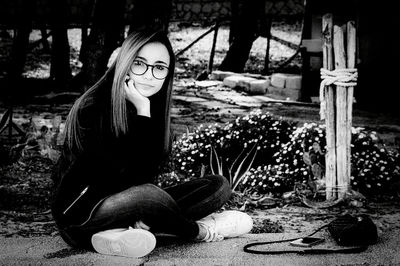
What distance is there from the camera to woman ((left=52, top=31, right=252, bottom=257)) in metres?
3.45

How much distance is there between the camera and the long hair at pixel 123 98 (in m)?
3.46

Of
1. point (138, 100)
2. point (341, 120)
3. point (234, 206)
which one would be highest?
point (138, 100)

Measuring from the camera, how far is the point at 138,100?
11.8 feet

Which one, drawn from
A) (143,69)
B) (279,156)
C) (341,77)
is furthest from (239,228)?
(279,156)

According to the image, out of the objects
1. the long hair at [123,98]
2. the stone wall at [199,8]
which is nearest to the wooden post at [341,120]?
the long hair at [123,98]

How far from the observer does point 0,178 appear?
220 inches

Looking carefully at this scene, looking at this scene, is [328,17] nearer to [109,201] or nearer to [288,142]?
[288,142]

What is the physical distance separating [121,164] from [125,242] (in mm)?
390

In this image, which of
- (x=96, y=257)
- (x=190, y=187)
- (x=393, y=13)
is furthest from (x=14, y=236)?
(x=393, y=13)

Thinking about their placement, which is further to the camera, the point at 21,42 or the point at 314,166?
the point at 21,42

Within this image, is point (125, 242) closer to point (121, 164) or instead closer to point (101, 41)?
point (121, 164)

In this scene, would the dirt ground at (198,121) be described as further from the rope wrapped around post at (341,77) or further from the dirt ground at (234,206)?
the rope wrapped around post at (341,77)

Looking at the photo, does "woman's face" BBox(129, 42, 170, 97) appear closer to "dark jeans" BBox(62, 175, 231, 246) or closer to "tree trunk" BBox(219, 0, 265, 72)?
"dark jeans" BBox(62, 175, 231, 246)

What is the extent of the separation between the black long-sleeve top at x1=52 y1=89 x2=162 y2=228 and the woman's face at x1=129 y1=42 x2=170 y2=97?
17 cm
